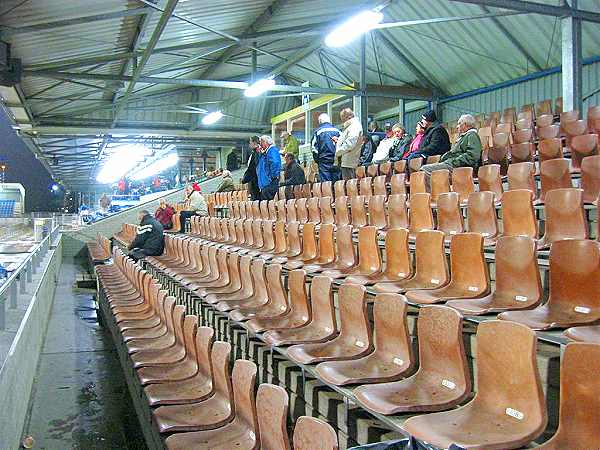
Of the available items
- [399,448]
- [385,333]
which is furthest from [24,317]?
[399,448]

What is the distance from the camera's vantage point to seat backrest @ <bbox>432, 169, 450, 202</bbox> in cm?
479

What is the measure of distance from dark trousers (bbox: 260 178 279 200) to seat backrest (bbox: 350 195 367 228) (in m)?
2.60

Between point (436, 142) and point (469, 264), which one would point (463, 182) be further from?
point (469, 264)

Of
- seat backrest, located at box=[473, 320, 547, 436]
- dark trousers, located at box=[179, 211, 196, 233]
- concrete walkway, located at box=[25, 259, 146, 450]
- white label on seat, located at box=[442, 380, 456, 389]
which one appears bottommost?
concrete walkway, located at box=[25, 259, 146, 450]

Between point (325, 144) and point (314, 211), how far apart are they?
55.0 inches

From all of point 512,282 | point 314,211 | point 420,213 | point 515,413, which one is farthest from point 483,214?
point 314,211

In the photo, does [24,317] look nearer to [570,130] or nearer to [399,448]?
[399,448]

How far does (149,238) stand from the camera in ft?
27.2

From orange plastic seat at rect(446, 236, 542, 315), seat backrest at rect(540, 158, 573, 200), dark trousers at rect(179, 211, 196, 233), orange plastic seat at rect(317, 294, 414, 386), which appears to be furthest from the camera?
dark trousers at rect(179, 211, 196, 233)

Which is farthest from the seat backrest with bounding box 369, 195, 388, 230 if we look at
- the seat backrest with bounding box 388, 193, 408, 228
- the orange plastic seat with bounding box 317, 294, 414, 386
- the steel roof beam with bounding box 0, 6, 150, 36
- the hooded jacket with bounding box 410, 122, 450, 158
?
the steel roof beam with bounding box 0, 6, 150, 36

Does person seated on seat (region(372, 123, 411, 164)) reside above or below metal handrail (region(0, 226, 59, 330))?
above

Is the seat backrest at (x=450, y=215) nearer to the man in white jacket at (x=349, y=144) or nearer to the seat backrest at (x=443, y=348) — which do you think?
the seat backrest at (x=443, y=348)

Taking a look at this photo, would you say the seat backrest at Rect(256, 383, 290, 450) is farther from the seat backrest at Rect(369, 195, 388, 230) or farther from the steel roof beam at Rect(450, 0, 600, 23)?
the steel roof beam at Rect(450, 0, 600, 23)

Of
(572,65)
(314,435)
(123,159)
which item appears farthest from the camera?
(123,159)
